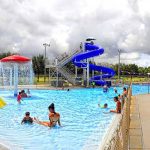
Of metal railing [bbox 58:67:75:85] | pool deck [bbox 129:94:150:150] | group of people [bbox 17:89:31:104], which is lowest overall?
pool deck [bbox 129:94:150:150]

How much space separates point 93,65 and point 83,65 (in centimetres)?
190

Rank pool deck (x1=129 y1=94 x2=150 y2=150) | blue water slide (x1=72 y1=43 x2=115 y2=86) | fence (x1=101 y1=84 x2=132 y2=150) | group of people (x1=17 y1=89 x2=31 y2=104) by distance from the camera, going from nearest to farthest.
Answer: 1. fence (x1=101 y1=84 x2=132 y2=150)
2. pool deck (x1=129 y1=94 x2=150 y2=150)
3. group of people (x1=17 y1=89 x2=31 y2=104)
4. blue water slide (x1=72 y1=43 x2=115 y2=86)

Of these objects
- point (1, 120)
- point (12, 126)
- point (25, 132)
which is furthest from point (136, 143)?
point (1, 120)

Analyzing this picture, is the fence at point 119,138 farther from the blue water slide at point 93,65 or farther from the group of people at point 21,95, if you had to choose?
the blue water slide at point 93,65

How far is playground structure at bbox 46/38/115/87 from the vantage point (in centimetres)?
→ 4300

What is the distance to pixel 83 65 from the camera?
4488 centimetres

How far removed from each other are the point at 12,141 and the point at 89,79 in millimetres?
34654

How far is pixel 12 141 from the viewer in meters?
10.3

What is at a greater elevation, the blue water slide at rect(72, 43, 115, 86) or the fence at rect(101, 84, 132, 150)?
the blue water slide at rect(72, 43, 115, 86)

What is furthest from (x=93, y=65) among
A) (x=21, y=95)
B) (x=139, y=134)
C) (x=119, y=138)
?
(x=119, y=138)

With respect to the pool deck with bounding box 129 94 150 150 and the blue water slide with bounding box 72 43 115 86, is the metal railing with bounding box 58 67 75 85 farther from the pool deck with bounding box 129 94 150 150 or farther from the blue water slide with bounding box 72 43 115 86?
the pool deck with bounding box 129 94 150 150

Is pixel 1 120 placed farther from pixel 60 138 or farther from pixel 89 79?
pixel 89 79

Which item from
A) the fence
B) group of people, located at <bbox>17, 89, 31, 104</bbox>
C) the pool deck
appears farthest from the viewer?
group of people, located at <bbox>17, 89, 31, 104</bbox>

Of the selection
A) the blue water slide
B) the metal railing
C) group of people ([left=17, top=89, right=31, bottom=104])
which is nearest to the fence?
group of people ([left=17, top=89, right=31, bottom=104])
